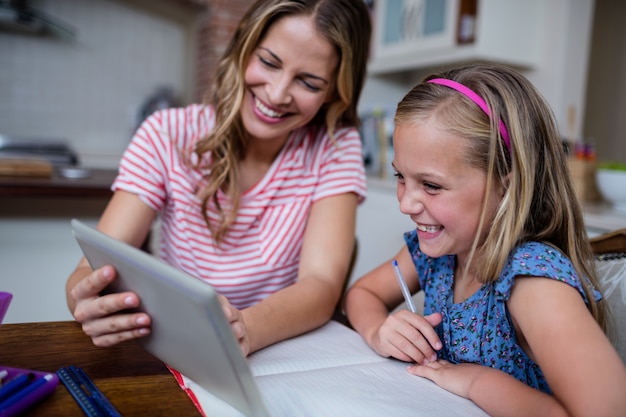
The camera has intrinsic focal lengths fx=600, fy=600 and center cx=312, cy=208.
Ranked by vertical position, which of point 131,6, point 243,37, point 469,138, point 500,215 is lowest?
point 500,215

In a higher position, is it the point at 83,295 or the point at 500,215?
the point at 500,215

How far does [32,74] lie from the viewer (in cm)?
384

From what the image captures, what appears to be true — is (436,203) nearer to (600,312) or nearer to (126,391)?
(600,312)

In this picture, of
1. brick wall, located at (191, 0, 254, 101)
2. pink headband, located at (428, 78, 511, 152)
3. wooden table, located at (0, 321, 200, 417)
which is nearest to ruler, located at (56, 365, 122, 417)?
wooden table, located at (0, 321, 200, 417)

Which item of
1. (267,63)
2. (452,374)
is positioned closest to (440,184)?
(452,374)

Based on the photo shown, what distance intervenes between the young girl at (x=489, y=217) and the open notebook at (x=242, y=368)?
0.06m

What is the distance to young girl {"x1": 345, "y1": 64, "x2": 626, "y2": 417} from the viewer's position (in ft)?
2.52

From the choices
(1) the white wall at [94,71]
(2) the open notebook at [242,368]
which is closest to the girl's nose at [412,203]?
(2) the open notebook at [242,368]

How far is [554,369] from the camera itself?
2.20ft

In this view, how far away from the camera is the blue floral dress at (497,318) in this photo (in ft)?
2.48

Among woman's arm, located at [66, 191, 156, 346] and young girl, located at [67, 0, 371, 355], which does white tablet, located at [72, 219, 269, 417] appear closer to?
woman's arm, located at [66, 191, 156, 346]

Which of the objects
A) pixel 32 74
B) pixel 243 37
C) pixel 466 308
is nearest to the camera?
pixel 466 308

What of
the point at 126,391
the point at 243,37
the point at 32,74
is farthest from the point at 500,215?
the point at 32,74

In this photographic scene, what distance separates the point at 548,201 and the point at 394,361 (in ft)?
1.03
